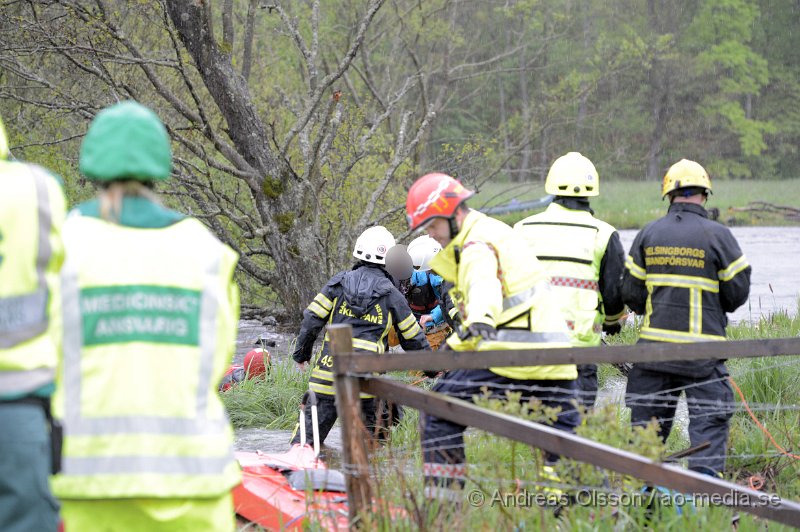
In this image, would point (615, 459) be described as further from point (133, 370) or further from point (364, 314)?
point (364, 314)

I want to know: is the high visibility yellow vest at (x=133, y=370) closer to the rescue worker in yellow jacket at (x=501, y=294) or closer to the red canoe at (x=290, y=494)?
the red canoe at (x=290, y=494)

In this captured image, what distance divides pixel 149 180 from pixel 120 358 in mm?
544

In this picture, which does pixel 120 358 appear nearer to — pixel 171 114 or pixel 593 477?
pixel 593 477

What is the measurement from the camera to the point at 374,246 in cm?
725

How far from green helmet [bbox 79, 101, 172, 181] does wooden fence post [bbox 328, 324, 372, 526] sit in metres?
1.38

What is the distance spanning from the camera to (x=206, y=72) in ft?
36.7

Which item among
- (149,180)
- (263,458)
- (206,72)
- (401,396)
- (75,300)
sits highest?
(206,72)

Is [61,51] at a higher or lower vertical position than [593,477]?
higher

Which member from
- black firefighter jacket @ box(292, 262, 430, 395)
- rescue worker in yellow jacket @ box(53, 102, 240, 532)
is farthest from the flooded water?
rescue worker in yellow jacket @ box(53, 102, 240, 532)

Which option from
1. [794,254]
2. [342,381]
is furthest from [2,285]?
[794,254]

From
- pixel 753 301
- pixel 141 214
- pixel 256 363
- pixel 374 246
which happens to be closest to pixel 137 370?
pixel 141 214

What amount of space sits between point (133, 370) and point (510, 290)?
2.53 meters

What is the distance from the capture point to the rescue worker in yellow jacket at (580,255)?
20.1 feet

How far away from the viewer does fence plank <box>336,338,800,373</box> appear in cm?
412
